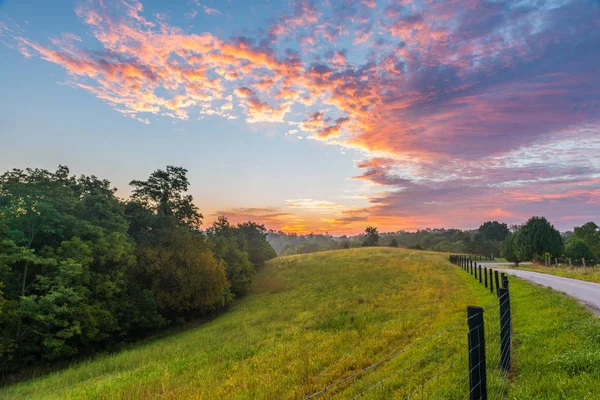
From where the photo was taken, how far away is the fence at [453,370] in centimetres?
407

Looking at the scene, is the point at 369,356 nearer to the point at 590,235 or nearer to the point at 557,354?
the point at 557,354

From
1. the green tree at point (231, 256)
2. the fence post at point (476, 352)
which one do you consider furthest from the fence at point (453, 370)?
the green tree at point (231, 256)

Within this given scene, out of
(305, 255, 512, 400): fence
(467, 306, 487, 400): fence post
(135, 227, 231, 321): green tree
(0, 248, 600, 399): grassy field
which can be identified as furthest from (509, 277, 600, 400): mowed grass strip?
(135, 227, 231, 321): green tree

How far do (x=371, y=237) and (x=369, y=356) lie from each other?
102 meters

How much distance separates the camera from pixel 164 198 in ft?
128

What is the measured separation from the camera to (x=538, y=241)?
141ft

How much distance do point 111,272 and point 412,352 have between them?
26116 millimetres

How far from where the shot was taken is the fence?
407 centimetres

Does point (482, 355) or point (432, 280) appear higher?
point (482, 355)

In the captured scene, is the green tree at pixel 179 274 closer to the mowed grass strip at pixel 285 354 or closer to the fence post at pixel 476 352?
the mowed grass strip at pixel 285 354

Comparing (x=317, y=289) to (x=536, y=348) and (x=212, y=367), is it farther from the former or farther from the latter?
(x=536, y=348)

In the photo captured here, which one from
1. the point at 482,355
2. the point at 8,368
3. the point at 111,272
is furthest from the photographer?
the point at 111,272

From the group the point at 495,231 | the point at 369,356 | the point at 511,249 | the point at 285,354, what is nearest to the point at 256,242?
the point at 511,249

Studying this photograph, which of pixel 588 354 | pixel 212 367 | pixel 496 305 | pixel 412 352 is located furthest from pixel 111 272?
pixel 588 354
